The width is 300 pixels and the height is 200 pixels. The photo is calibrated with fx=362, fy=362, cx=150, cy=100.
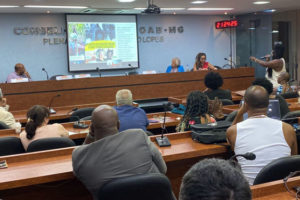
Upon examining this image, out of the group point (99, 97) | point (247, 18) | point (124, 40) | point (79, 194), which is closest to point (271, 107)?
point (79, 194)

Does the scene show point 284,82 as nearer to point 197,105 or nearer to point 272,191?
point 197,105

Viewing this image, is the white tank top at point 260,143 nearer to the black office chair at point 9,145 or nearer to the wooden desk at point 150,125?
the wooden desk at point 150,125

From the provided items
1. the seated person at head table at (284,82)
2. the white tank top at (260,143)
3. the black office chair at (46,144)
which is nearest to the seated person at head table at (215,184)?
the white tank top at (260,143)

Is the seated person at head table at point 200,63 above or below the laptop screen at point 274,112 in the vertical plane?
above

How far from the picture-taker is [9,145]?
3.06 metres

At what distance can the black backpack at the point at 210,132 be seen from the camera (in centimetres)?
283

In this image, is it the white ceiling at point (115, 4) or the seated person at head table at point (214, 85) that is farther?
the white ceiling at point (115, 4)

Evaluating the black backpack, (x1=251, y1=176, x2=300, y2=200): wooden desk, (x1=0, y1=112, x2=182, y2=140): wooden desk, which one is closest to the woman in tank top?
(x1=0, y1=112, x2=182, y2=140): wooden desk

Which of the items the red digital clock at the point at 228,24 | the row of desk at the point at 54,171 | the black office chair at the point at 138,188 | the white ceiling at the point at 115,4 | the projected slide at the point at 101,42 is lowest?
the row of desk at the point at 54,171

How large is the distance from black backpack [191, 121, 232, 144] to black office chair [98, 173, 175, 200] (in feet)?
3.49

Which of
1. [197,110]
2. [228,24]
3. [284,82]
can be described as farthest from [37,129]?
[228,24]

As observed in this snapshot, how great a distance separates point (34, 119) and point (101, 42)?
6.67 meters

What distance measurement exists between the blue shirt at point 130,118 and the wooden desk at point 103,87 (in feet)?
8.92

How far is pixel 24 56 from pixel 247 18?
6625mm
